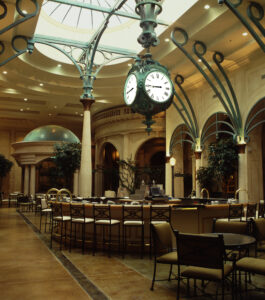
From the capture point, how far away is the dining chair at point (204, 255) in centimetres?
403

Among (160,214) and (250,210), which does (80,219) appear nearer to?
(160,214)

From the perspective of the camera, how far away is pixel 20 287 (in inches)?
197

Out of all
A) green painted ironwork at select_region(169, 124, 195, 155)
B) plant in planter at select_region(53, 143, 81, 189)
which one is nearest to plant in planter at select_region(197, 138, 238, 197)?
green painted ironwork at select_region(169, 124, 195, 155)

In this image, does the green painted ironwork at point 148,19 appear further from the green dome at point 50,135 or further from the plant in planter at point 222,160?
the green dome at point 50,135

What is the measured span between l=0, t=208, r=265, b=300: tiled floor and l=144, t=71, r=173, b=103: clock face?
3.10m

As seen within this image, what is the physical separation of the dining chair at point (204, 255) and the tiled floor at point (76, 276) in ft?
1.97

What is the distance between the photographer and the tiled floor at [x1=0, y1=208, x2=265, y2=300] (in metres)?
4.69

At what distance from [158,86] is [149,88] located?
20 cm

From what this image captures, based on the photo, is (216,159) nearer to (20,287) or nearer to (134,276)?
(134,276)

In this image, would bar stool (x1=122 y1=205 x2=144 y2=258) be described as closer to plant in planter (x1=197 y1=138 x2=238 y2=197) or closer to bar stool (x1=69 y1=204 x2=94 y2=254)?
bar stool (x1=69 y1=204 x2=94 y2=254)

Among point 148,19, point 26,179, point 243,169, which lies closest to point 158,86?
point 148,19

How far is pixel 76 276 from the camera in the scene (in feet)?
18.3

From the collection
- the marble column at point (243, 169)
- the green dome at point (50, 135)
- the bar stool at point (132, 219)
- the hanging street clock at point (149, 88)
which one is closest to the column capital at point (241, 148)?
the marble column at point (243, 169)

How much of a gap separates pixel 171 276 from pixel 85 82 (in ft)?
28.9
